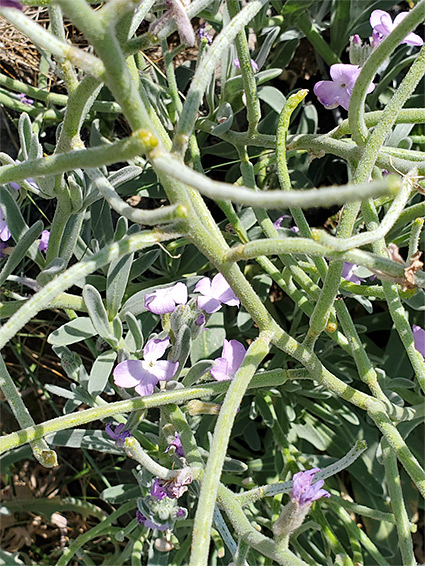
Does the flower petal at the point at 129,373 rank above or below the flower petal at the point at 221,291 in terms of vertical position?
below

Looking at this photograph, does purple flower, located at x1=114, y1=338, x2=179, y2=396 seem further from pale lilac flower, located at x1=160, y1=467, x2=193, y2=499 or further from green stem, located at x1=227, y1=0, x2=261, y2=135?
green stem, located at x1=227, y1=0, x2=261, y2=135

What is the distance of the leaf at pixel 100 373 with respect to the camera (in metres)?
0.92

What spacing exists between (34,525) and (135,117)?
1347 mm

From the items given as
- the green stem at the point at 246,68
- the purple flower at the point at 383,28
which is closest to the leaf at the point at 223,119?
the green stem at the point at 246,68

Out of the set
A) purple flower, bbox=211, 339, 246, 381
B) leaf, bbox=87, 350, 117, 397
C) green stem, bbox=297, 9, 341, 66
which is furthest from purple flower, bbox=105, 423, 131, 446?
green stem, bbox=297, 9, 341, 66

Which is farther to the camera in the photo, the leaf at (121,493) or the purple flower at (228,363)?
the leaf at (121,493)

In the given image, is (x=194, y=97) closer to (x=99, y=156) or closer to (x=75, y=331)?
(x=99, y=156)

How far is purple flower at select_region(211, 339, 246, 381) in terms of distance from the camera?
88 cm

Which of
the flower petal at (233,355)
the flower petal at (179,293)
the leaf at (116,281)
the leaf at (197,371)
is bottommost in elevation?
the flower petal at (233,355)

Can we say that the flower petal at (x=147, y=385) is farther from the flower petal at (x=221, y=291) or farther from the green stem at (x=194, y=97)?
the green stem at (x=194, y=97)

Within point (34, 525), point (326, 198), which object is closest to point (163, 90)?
point (326, 198)

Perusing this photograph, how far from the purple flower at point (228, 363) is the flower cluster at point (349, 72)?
1.38 feet

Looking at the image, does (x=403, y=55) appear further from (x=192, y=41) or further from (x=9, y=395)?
(x=9, y=395)

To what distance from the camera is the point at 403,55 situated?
136cm
